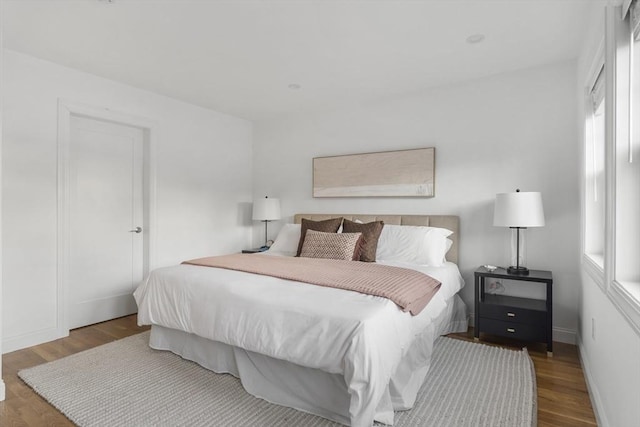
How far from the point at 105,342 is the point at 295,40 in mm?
3008

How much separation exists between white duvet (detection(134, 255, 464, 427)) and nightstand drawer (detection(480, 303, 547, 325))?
0.63 m

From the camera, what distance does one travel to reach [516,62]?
308 cm

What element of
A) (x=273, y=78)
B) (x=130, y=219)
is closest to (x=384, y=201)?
(x=273, y=78)

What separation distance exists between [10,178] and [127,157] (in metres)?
1.09

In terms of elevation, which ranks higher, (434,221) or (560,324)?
(434,221)

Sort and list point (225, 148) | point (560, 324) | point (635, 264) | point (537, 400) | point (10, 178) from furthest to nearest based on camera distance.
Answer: point (225, 148) < point (560, 324) < point (10, 178) < point (537, 400) < point (635, 264)

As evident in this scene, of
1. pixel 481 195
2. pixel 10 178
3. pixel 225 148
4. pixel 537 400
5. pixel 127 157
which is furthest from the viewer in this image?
pixel 225 148

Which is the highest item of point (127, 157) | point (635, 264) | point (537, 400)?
point (127, 157)

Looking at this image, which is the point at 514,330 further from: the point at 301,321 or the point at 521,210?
the point at 301,321

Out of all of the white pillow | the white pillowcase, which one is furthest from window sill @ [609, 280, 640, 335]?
the white pillow

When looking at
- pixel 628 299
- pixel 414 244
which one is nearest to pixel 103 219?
pixel 414 244

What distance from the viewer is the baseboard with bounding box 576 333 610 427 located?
70.9 inches

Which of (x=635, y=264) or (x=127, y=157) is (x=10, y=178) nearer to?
(x=127, y=157)

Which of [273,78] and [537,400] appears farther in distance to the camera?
[273,78]
